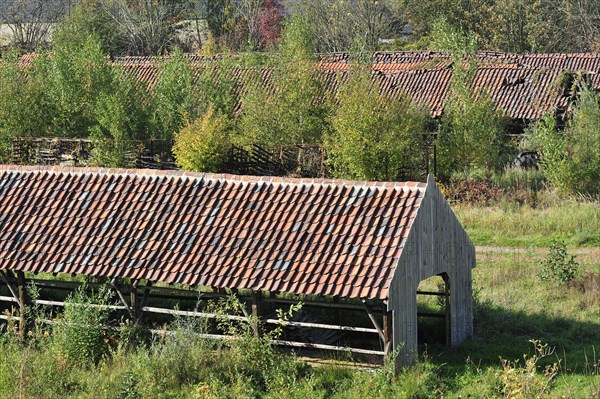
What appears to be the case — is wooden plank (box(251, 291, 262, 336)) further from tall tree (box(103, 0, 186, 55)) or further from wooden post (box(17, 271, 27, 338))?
tall tree (box(103, 0, 186, 55))

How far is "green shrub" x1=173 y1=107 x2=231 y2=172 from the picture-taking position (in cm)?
3519

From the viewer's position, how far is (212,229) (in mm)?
19125

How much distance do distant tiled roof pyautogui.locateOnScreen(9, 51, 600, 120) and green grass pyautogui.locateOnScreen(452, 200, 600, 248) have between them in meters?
9.41

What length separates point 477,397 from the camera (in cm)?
1664

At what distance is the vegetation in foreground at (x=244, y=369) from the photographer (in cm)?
1673

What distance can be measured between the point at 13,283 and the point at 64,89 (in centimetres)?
2012

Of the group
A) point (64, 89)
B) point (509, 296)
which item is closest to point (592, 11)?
Answer: point (64, 89)

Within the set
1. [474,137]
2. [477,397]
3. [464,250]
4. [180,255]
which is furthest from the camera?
[474,137]

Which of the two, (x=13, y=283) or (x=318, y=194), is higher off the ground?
(x=318, y=194)

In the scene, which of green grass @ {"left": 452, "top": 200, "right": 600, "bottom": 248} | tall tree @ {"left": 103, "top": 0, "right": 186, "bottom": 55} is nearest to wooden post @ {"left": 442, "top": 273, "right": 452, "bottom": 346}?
green grass @ {"left": 452, "top": 200, "right": 600, "bottom": 248}

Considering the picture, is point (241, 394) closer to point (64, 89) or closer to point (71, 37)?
point (64, 89)

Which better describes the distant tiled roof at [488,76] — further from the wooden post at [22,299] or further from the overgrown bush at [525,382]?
the overgrown bush at [525,382]

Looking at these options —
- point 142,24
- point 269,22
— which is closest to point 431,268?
point 142,24

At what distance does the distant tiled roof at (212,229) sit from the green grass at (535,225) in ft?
35.8
